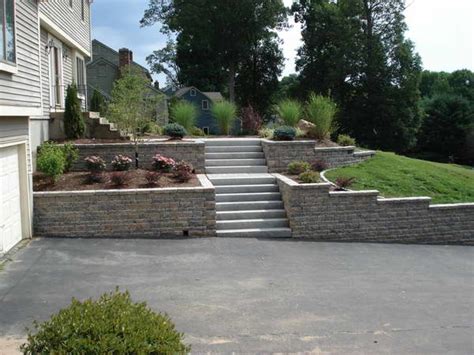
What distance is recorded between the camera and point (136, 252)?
9688 millimetres

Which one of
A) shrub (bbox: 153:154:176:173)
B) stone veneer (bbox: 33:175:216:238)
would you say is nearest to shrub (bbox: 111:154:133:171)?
shrub (bbox: 153:154:176:173)

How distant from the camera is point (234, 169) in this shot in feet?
47.3

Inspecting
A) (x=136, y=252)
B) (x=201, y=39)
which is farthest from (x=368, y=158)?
(x=201, y=39)

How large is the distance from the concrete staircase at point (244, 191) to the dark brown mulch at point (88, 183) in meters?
0.90

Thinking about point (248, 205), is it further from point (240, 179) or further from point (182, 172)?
point (182, 172)

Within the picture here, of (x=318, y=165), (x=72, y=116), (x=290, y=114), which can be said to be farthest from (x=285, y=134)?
(x=72, y=116)

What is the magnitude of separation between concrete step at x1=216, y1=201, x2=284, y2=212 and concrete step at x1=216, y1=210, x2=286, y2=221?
8.1 inches

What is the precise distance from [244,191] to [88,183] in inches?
146

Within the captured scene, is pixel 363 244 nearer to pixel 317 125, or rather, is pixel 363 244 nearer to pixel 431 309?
pixel 431 309

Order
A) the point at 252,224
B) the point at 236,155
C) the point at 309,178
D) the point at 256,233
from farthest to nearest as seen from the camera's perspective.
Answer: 1. the point at 236,155
2. the point at 309,178
3. the point at 252,224
4. the point at 256,233

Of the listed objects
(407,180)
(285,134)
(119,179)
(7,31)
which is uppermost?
(7,31)

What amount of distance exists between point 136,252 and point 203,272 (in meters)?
1.81

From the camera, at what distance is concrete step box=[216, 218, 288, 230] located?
1151 cm

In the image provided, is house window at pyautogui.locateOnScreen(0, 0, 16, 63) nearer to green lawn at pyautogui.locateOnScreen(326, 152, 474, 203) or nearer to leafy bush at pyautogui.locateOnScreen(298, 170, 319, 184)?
leafy bush at pyautogui.locateOnScreen(298, 170, 319, 184)
